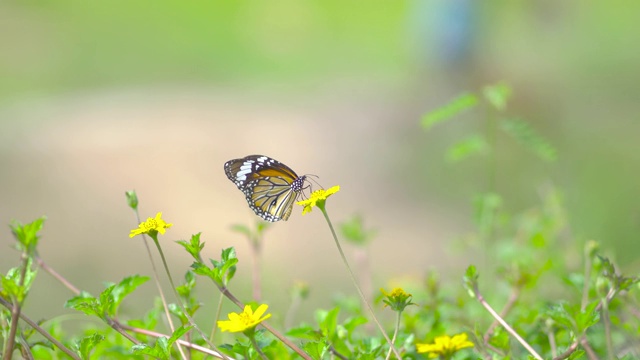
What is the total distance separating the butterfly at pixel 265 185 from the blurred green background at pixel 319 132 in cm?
97

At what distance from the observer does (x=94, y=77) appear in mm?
10125

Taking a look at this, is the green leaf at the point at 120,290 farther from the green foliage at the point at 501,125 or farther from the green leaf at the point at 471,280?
the green foliage at the point at 501,125

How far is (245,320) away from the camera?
46.4 inches

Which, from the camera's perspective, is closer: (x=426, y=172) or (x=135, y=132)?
(x=426, y=172)

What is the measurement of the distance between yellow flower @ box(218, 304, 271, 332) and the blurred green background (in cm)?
135

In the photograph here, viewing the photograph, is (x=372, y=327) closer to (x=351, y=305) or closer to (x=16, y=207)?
(x=351, y=305)

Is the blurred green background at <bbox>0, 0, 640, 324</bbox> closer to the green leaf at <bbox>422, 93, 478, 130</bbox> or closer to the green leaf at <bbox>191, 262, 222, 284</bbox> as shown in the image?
the green leaf at <bbox>422, 93, 478, 130</bbox>

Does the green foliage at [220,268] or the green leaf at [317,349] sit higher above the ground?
the green foliage at [220,268]

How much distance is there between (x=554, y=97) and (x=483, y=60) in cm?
80

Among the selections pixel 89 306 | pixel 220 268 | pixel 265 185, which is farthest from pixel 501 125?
pixel 89 306

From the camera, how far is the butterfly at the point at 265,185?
1687mm

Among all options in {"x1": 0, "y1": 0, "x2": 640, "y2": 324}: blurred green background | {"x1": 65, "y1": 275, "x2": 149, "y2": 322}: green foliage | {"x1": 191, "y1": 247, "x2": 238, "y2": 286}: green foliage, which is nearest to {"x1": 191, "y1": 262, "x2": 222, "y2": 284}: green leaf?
{"x1": 191, "y1": 247, "x2": 238, "y2": 286}: green foliage

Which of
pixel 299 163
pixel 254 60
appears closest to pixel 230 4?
pixel 254 60

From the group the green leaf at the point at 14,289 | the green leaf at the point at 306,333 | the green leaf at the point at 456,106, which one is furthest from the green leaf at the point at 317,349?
the green leaf at the point at 456,106
